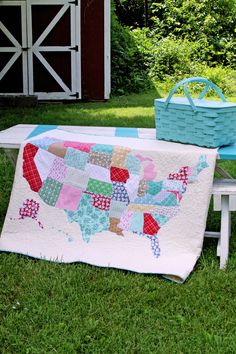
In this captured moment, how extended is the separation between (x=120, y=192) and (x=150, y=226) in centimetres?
25

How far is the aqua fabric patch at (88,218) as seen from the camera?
343cm

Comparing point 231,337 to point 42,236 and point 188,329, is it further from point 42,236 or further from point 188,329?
point 42,236

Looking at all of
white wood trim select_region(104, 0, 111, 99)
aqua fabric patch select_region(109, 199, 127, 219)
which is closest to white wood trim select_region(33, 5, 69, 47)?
white wood trim select_region(104, 0, 111, 99)

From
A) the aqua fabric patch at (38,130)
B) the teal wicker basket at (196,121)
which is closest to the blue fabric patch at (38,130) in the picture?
the aqua fabric patch at (38,130)

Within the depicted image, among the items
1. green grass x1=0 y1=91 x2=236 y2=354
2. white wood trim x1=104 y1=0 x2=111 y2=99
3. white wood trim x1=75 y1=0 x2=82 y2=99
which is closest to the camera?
green grass x1=0 y1=91 x2=236 y2=354

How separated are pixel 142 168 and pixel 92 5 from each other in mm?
6992

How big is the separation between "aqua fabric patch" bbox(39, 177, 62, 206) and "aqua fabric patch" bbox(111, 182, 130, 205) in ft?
1.03

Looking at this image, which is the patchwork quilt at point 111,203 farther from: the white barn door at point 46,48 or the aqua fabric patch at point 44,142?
the white barn door at point 46,48

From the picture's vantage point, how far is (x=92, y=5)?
9875mm

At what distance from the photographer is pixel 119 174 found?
11.3 feet

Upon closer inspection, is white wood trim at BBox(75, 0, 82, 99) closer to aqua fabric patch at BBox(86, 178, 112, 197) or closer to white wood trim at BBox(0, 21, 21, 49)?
white wood trim at BBox(0, 21, 21, 49)

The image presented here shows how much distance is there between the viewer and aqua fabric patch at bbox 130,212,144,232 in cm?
338

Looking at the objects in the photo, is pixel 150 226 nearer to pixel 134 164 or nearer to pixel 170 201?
pixel 170 201

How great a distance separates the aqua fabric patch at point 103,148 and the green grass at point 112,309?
2.08ft
